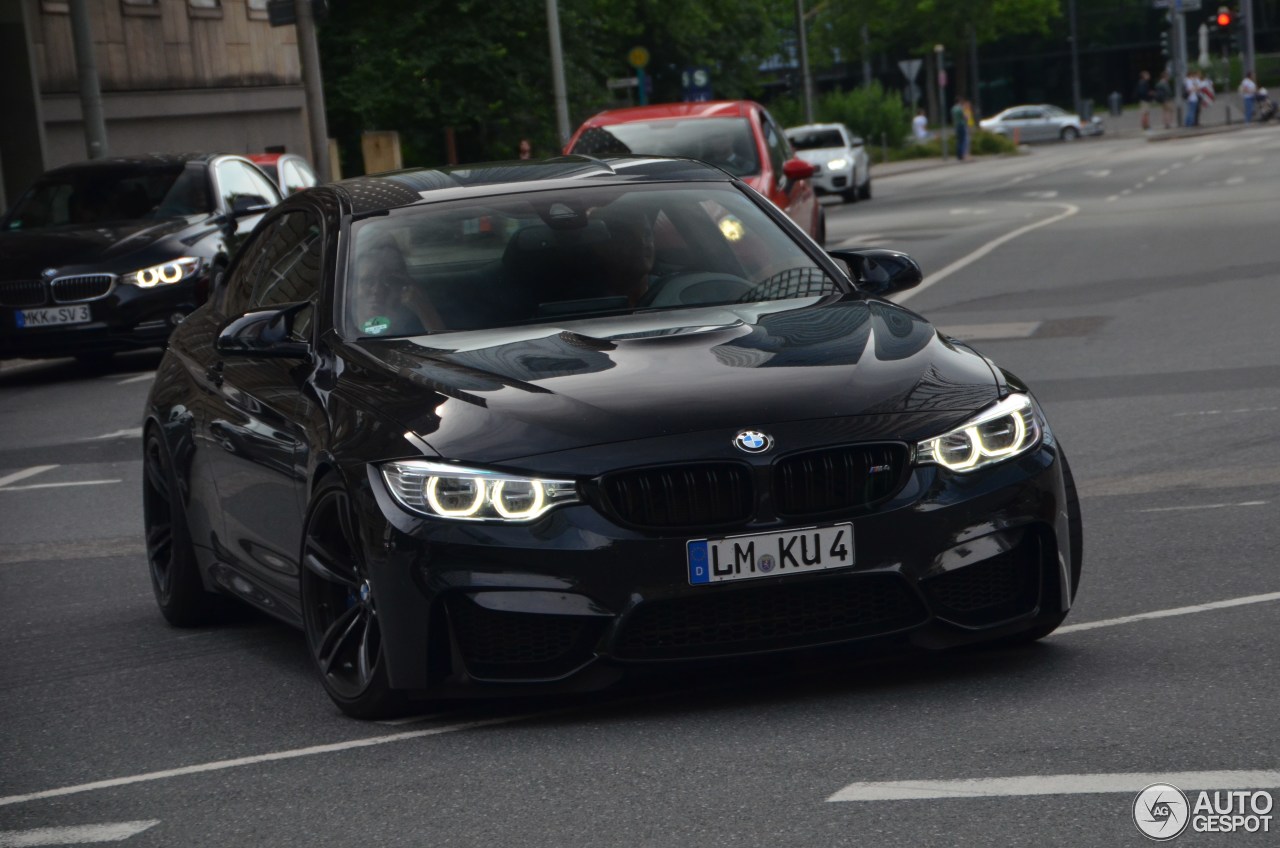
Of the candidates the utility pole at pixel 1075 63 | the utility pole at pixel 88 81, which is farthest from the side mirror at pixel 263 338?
the utility pole at pixel 1075 63

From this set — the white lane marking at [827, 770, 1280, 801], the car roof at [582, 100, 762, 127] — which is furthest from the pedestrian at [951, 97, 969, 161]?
the white lane marking at [827, 770, 1280, 801]

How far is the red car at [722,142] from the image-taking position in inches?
A: 777

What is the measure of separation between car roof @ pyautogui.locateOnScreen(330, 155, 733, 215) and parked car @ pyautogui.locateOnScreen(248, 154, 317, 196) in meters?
14.9

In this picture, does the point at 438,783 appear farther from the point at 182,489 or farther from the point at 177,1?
the point at 177,1

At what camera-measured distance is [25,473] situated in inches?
492

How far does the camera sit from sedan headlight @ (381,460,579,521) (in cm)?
534

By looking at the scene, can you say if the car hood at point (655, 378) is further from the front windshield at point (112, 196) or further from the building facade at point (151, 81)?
the building facade at point (151, 81)

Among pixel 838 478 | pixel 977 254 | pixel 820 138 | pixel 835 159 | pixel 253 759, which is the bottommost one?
pixel 835 159

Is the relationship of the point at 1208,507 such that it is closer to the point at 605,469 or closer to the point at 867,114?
the point at 605,469

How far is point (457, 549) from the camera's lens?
5.35 meters

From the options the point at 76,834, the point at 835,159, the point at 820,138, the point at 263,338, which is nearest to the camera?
the point at 76,834

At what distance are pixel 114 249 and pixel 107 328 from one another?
688 mm

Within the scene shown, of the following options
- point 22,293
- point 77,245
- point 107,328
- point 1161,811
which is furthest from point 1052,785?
point 77,245

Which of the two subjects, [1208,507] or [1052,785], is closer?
[1052,785]
